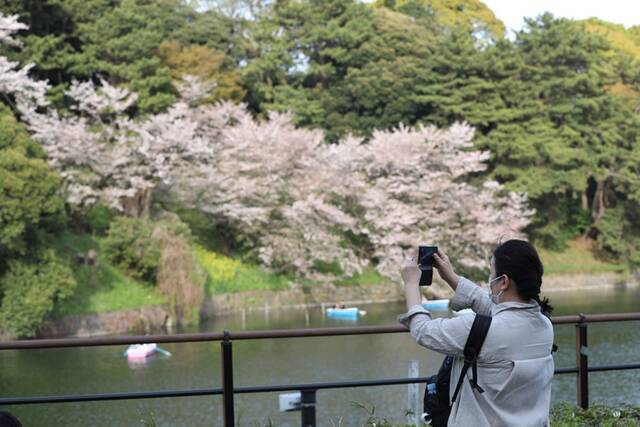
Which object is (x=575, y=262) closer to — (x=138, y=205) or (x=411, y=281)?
(x=138, y=205)

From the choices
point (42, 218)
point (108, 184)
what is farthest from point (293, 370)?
point (108, 184)

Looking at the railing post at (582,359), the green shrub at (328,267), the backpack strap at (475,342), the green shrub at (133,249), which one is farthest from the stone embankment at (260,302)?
the backpack strap at (475,342)

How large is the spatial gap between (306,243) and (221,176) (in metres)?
2.91

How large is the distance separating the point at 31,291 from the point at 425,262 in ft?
47.9

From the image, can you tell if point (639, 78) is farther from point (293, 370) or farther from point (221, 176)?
point (293, 370)

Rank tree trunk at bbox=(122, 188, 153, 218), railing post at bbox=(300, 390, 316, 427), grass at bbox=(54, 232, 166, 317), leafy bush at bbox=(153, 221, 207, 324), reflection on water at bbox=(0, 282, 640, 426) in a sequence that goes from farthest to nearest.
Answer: tree trunk at bbox=(122, 188, 153, 218) < leafy bush at bbox=(153, 221, 207, 324) < grass at bbox=(54, 232, 166, 317) < reflection on water at bbox=(0, 282, 640, 426) < railing post at bbox=(300, 390, 316, 427)

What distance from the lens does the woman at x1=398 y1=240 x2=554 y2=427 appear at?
6.55ft

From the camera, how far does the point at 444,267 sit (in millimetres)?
2266

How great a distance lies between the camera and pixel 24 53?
69.7ft

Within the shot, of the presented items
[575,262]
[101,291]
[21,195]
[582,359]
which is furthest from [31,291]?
[575,262]

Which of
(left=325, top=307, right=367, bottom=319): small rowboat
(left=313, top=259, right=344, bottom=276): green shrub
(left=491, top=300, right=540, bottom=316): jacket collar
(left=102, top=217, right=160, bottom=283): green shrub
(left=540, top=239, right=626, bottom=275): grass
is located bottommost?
(left=325, top=307, right=367, bottom=319): small rowboat

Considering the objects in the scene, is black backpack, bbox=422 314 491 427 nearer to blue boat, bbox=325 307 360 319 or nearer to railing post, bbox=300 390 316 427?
railing post, bbox=300 390 316 427

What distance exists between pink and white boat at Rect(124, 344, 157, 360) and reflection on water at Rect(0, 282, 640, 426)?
197mm

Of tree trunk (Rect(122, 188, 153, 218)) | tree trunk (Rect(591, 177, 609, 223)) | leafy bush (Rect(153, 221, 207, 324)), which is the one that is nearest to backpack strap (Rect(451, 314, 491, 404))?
leafy bush (Rect(153, 221, 207, 324))
